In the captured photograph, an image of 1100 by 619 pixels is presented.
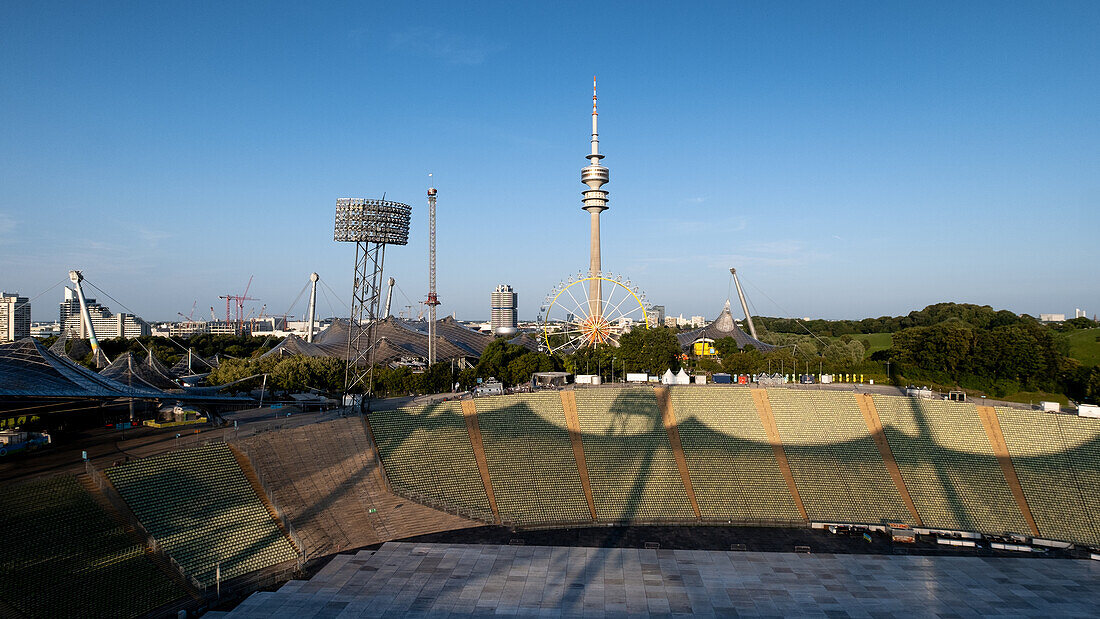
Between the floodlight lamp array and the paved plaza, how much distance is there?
24.1 metres

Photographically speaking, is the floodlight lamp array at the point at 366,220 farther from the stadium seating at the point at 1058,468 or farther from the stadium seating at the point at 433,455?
the stadium seating at the point at 1058,468

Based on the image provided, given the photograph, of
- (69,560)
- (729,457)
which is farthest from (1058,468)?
(69,560)

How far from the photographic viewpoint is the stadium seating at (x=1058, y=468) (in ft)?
105

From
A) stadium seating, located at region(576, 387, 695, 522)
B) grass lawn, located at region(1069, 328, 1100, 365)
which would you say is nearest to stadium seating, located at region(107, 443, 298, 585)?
stadium seating, located at region(576, 387, 695, 522)

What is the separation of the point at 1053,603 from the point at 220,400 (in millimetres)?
38879

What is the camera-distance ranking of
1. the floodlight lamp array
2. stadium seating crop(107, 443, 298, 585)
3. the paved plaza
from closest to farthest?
the paved plaza, stadium seating crop(107, 443, 298, 585), the floodlight lamp array

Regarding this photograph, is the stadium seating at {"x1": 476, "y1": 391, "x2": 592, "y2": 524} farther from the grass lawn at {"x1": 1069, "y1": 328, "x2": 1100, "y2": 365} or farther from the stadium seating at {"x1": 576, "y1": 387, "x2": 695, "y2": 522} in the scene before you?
the grass lawn at {"x1": 1069, "y1": 328, "x2": 1100, "y2": 365}

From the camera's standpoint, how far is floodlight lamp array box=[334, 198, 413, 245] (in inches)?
1809

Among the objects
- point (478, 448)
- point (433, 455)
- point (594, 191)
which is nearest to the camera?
point (433, 455)

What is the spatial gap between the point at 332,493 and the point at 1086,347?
98.2 meters

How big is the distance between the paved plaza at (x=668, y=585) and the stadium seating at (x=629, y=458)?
522 centimetres

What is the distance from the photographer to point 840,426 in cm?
4075

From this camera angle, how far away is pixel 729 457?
38.5 metres

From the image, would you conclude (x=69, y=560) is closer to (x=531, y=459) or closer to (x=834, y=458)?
(x=531, y=459)
